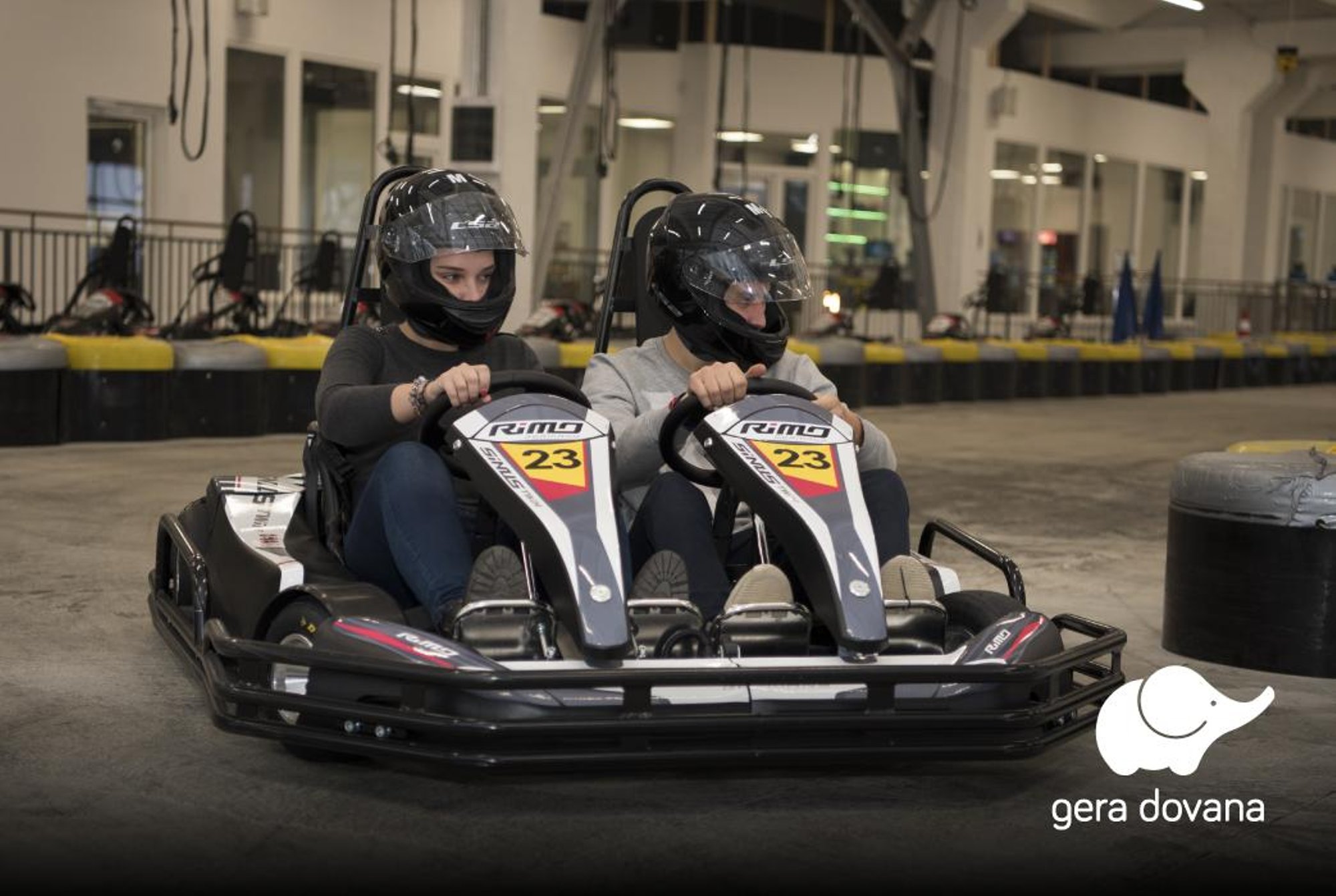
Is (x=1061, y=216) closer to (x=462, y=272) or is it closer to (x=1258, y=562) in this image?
(x=1258, y=562)

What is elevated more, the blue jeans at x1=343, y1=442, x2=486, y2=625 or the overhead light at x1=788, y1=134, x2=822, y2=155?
the overhead light at x1=788, y1=134, x2=822, y2=155

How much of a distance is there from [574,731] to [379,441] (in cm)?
89

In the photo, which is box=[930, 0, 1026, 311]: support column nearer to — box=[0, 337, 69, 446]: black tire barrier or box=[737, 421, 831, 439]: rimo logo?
box=[0, 337, 69, 446]: black tire barrier

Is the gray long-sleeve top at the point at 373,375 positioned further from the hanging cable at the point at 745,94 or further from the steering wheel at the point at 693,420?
the hanging cable at the point at 745,94

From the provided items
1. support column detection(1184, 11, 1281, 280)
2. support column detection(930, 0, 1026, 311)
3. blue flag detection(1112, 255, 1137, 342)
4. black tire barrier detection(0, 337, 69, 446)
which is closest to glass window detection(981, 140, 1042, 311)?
support column detection(1184, 11, 1281, 280)

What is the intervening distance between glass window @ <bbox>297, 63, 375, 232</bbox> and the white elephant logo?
1119cm

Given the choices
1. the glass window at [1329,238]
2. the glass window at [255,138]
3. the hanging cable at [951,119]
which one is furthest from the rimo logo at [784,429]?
the glass window at [1329,238]

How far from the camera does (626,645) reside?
8.13 ft

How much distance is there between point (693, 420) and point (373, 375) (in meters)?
0.58

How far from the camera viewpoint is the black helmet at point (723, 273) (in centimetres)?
310

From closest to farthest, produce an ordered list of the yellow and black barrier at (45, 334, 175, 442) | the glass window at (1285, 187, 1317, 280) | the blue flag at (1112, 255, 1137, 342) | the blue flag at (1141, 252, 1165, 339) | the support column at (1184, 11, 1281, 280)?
the yellow and black barrier at (45, 334, 175, 442) → the blue flag at (1112, 255, 1137, 342) → the blue flag at (1141, 252, 1165, 339) → the support column at (1184, 11, 1281, 280) → the glass window at (1285, 187, 1317, 280)

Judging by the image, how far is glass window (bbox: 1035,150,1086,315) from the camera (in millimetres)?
19969

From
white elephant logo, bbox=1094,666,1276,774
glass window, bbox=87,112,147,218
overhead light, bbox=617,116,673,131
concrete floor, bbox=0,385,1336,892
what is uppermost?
overhead light, bbox=617,116,673,131

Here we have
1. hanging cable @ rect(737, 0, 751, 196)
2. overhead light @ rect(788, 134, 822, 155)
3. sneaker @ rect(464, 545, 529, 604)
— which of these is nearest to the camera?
sneaker @ rect(464, 545, 529, 604)
